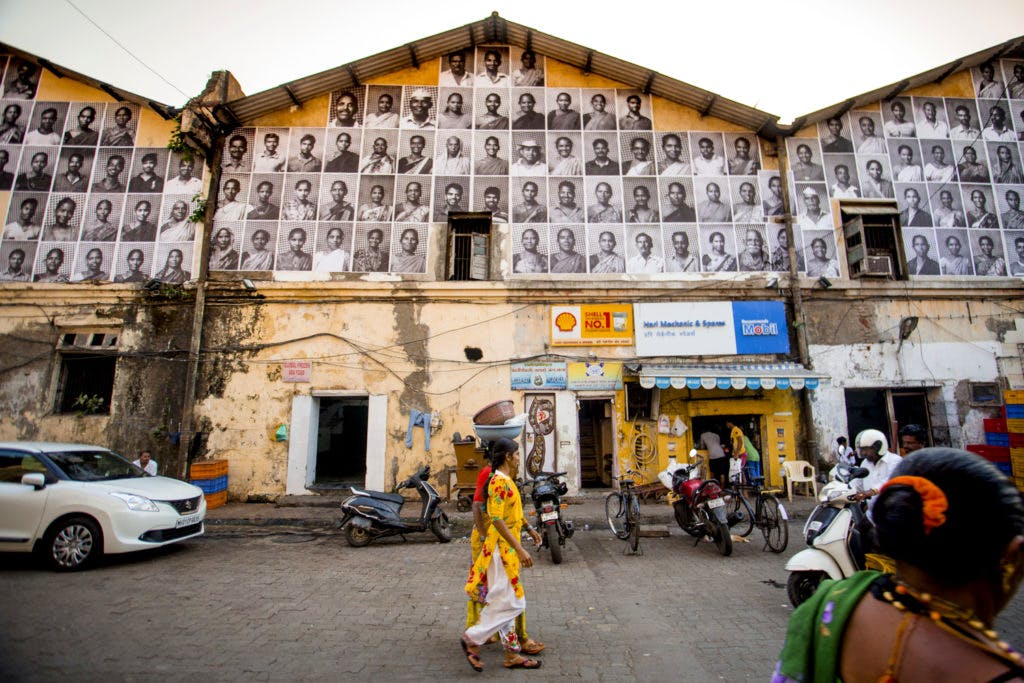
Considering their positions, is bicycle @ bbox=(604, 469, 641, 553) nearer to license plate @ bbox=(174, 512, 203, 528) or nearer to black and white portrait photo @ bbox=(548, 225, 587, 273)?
black and white portrait photo @ bbox=(548, 225, 587, 273)

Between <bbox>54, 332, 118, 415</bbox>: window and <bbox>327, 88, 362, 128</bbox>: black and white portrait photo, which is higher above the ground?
<bbox>327, 88, 362, 128</bbox>: black and white portrait photo

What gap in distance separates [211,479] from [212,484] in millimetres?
103

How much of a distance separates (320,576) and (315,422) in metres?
5.44

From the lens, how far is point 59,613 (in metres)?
4.55

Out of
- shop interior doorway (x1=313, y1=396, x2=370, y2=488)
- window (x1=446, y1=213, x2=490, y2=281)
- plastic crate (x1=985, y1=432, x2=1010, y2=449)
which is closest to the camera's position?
plastic crate (x1=985, y1=432, x2=1010, y2=449)

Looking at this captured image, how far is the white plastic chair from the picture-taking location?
9703 millimetres

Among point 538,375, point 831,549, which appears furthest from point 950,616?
point 538,375

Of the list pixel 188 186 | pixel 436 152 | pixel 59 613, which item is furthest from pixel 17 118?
pixel 59 613

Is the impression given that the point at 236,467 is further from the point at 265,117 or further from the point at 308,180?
the point at 265,117

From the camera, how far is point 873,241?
38.1 ft

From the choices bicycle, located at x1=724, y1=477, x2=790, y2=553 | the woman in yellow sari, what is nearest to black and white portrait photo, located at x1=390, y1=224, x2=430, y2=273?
bicycle, located at x1=724, y1=477, x2=790, y2=553

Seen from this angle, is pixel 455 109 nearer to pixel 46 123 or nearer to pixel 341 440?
pixel 46 123

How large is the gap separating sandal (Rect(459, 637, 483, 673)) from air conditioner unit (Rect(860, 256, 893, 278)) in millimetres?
11997

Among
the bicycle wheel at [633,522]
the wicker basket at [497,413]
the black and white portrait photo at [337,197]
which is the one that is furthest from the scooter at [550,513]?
the black and white portrait photo at [337,197]
